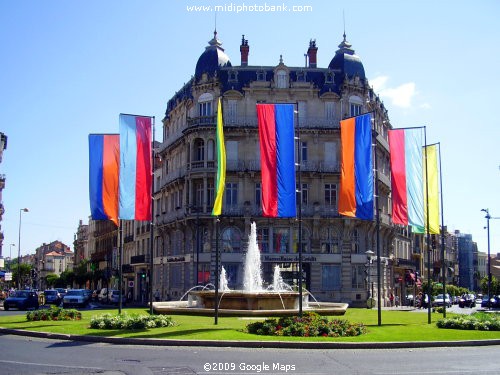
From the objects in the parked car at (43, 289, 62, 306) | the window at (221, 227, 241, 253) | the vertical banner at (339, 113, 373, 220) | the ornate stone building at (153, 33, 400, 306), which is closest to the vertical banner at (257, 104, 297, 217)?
the vertical banner at (339, 113, 373, 220)

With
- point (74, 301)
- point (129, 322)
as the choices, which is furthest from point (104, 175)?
point (74, 301)

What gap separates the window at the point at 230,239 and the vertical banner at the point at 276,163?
26676 mm

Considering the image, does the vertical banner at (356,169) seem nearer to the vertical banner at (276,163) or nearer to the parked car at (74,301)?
the vertical banner at (276,163)

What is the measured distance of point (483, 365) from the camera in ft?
48.4

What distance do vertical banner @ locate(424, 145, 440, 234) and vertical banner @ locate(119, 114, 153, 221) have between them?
11944mm

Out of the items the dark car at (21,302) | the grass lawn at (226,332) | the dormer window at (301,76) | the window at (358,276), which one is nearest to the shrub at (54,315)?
the grass lawn at (226,332)

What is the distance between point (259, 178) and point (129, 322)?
30.7 meters

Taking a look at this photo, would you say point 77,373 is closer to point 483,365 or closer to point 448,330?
point 483,365

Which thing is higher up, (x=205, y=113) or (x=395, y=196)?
(x=205, y=113)

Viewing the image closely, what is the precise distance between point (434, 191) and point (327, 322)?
1009 cm

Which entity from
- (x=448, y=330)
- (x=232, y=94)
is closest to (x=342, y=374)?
(x=448, y=330)

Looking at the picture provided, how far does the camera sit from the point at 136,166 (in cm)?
2567

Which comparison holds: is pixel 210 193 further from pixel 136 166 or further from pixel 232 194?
pixel 136 166

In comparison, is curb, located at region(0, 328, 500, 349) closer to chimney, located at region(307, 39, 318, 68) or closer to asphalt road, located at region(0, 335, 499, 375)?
asphalt road, located at region(0, 335, 499, 375)
